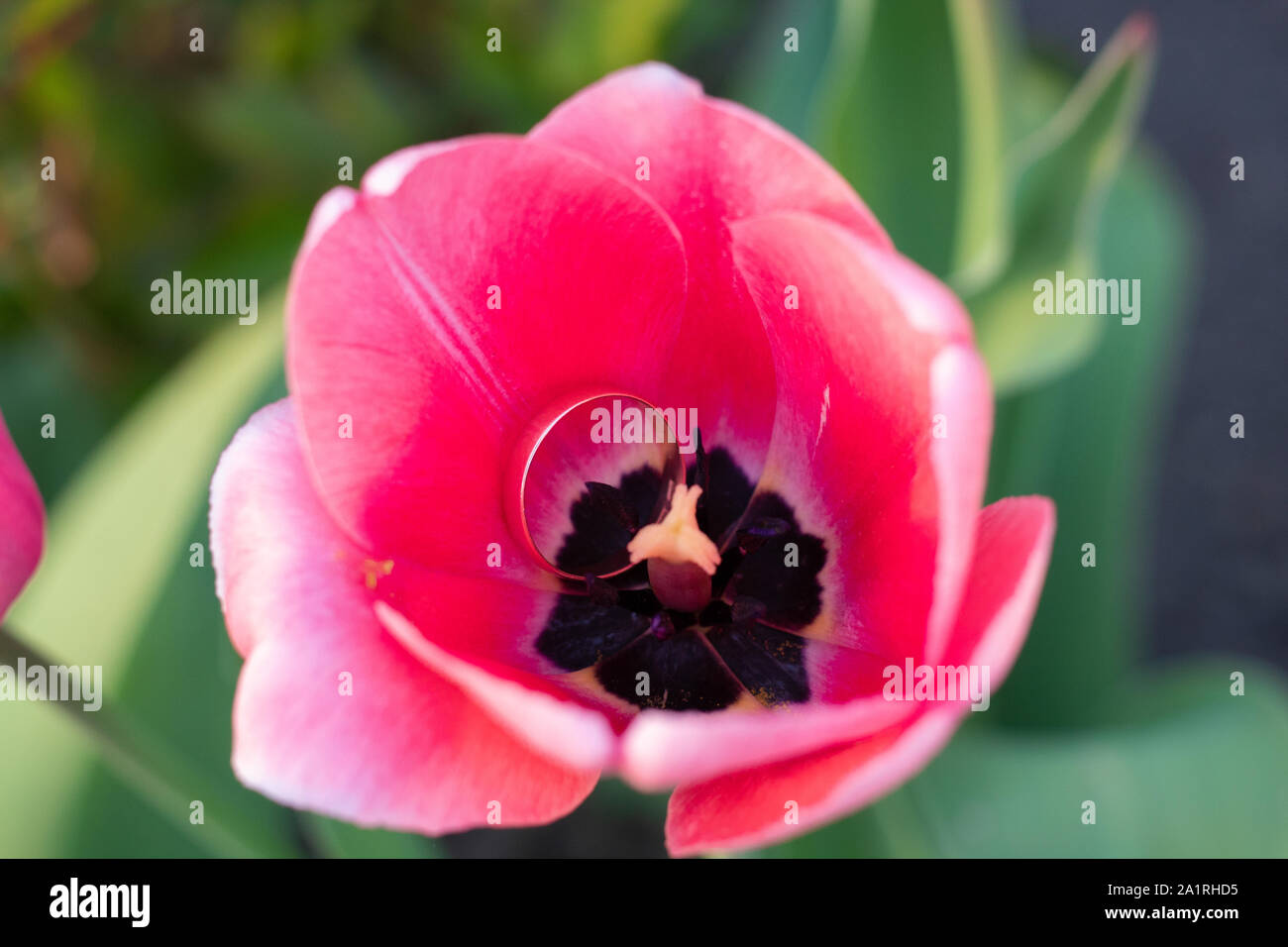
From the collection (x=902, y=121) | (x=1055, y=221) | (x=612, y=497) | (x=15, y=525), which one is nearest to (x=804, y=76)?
(x=902, y=121)

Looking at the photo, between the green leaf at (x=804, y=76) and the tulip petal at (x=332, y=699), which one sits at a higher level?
the green leaf at (x=804, y=76)

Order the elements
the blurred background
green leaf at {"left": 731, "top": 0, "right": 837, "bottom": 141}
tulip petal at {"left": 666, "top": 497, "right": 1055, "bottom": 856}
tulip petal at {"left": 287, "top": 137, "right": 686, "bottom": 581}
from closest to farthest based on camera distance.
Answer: tulip petal at {"left": 666, "top": 497, "right": 1055, "bottom": 856}, tulip petal at {"left": 287, "top": 137, "right": 686, "bottom": 581}, the blurred background, green leaf at {"left": 731, "top": 0, "right": 837, "bottom": 141}

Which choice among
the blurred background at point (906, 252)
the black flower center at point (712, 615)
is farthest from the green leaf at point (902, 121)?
the black flower center at point (712, 615)

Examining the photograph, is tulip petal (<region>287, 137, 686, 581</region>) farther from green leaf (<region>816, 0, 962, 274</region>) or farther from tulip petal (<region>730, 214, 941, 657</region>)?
green leaf (<region>816, 0, 962, 274</region>)

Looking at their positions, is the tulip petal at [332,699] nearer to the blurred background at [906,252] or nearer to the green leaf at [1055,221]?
the blurred background at [906,252]

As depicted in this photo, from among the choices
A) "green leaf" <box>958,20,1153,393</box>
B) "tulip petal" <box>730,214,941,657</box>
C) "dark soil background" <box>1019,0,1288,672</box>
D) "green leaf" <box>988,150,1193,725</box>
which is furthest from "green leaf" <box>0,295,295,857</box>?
"dark soil background" <box>1019,0,1288,672</box>
